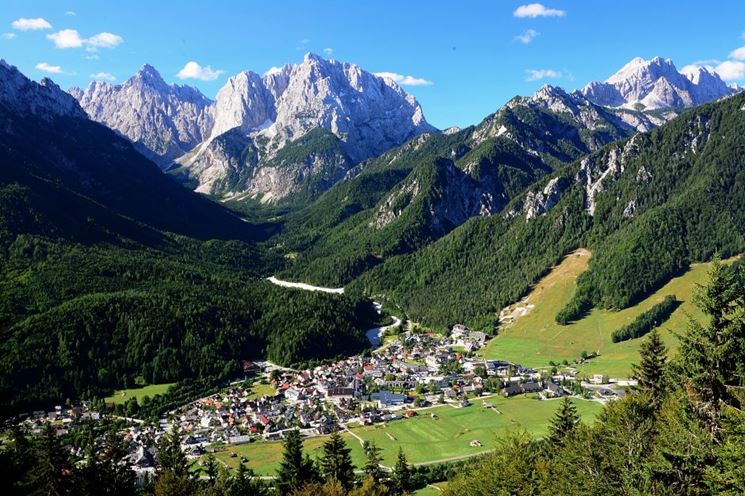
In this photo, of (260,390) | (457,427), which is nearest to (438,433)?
(457,427)

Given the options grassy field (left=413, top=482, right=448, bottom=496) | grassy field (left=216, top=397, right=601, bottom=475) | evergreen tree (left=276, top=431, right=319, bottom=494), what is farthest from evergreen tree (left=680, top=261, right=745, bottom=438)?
grassy field (left=216, top=397, right=601, bottom=475)

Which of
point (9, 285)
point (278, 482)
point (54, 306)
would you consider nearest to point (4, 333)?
point (278, 482)

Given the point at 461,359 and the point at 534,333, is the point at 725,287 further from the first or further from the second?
the point at 534,333

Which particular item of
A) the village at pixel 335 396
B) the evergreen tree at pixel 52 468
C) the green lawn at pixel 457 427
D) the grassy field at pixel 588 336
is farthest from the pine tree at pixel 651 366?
the grassy field at pixel 588 336

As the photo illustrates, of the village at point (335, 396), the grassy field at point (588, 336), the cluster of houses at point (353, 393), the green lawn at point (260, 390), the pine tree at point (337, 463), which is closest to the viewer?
the pine tree at point (337, 463)

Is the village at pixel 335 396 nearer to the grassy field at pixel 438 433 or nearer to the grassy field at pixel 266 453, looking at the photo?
the grassy field at pixel 266 453

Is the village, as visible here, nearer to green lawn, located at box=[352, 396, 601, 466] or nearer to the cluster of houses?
the cluster of houses
